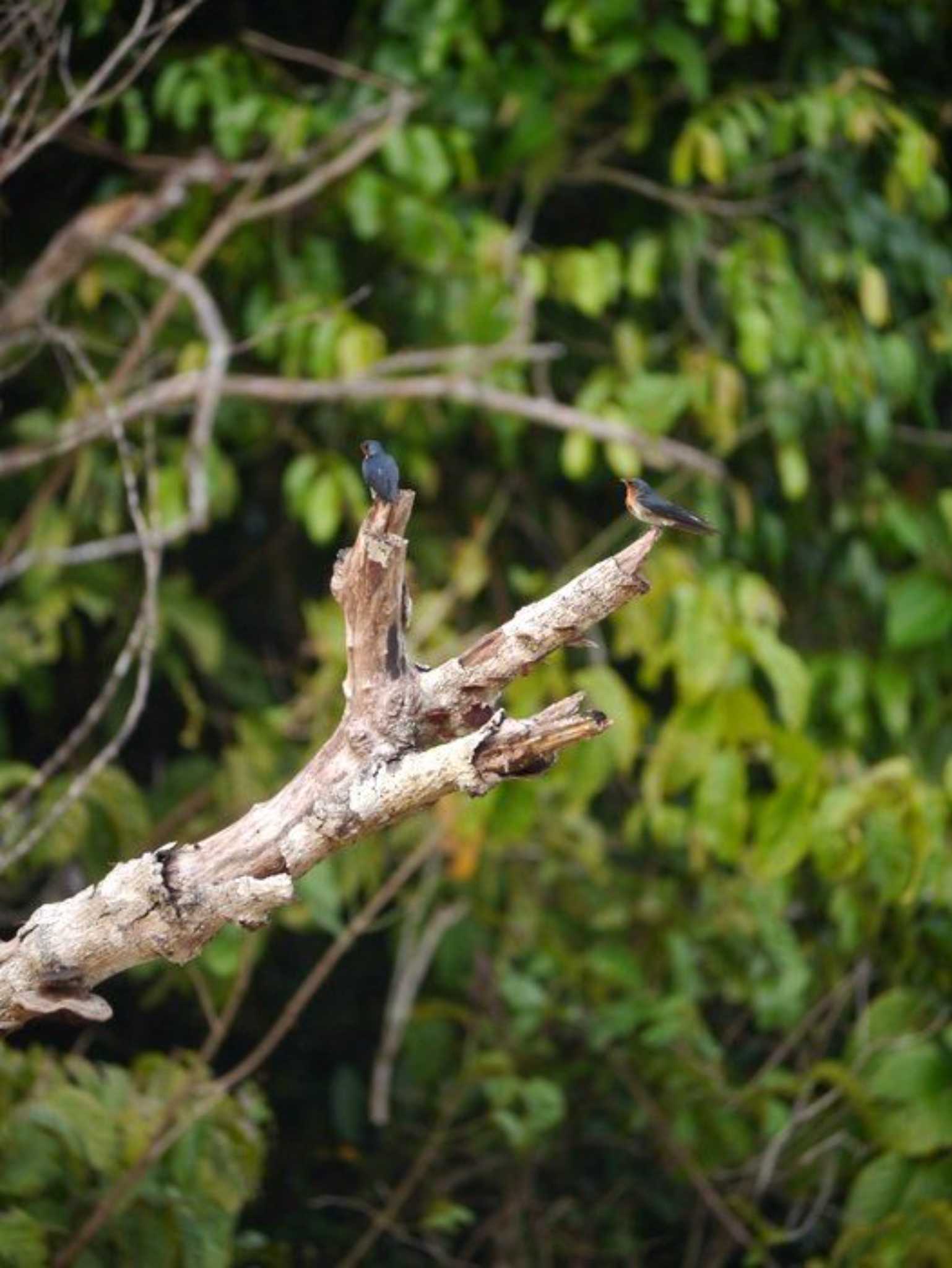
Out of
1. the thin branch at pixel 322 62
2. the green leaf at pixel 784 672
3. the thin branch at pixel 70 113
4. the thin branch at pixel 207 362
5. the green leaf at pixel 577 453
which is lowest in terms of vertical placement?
the green leaf at pixel 784 672

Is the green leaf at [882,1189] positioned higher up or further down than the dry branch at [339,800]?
further down

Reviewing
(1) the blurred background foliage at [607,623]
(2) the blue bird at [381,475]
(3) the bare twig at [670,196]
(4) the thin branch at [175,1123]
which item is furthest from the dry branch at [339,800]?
(3) the bare twig at [670,196]

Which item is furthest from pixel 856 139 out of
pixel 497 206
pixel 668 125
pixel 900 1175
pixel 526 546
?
pixel 900 1175

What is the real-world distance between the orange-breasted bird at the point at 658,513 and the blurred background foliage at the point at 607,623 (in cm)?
136

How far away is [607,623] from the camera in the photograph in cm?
465

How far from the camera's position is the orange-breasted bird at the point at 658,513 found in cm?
219

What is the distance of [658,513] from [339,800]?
50 centimetres

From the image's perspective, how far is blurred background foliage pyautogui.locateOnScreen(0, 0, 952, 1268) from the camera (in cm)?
384

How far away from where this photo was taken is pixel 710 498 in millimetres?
4227

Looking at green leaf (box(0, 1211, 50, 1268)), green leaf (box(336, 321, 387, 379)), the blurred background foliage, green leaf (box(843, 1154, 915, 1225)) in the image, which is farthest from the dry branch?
green leaf (box(843, 1154, 915, 1225))

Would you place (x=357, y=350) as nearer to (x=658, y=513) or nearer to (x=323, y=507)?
(x=323, y=507)

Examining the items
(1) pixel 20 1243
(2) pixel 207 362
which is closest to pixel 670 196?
(2) pixel 207 362

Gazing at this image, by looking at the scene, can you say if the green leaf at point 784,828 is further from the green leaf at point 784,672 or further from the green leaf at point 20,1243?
the green leaf at point 20,1243

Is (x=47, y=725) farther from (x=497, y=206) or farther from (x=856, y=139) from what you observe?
(x=856, y=139)
